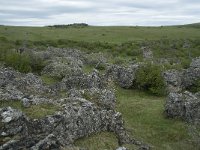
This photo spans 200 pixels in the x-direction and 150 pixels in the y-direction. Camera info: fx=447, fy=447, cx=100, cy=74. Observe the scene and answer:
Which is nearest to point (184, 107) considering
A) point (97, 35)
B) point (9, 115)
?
point (9, 115)

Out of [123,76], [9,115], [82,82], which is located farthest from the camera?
[123,76]

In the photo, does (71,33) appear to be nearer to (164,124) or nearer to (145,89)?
(145,89)

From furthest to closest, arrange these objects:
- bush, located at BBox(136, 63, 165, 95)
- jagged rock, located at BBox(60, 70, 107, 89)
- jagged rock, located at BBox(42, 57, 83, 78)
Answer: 1. jagged rock, located at BBox(42, 57, 83, 78)
2. bush, located at BBox(136, 63, 165, 95)
3. jagged rock, located at BBox(60, 70, 107, 89)

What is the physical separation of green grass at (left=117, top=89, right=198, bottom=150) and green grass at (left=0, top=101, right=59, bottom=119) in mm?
4991

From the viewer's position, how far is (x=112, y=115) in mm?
22672

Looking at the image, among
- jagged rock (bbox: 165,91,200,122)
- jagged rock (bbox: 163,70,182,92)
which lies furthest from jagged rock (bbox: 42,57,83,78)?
jagged rock (bbox: 165,91,200,122)

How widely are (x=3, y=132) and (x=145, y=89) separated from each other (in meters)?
19.2

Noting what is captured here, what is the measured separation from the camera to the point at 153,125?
25562 mm

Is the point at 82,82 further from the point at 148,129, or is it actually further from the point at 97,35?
the point at 97,35

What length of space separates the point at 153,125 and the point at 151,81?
10.3 m

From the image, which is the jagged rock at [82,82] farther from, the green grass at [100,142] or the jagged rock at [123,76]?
the green grass at [100,142]

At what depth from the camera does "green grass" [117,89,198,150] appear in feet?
74.5

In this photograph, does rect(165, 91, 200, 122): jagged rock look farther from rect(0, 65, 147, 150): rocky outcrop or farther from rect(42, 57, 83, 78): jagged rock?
rect(42, 57, 83, 78): jagged rock

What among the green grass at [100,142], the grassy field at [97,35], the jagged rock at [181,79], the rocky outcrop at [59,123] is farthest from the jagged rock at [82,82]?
the grassy field at [97,35]
